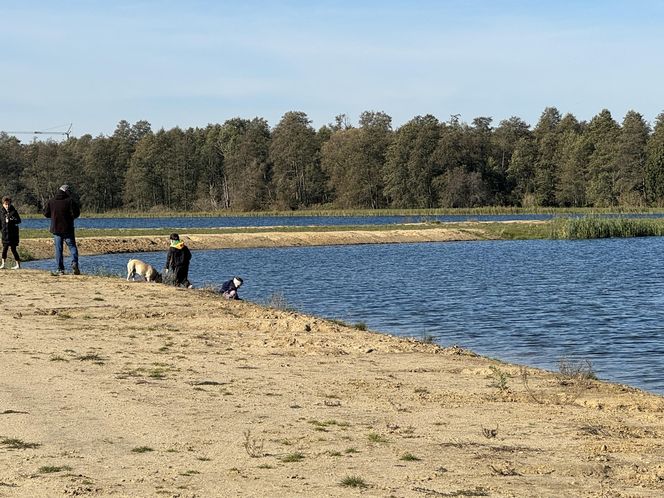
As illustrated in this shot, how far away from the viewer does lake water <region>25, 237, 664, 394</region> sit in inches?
746

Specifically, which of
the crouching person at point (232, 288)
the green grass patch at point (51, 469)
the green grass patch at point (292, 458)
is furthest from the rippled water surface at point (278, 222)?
the green grass patch at point (51, 469)

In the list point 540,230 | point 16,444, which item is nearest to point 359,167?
point 540,230

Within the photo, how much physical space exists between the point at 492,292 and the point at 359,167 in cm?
10337

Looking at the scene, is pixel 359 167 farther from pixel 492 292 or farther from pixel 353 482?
pixel 353 482

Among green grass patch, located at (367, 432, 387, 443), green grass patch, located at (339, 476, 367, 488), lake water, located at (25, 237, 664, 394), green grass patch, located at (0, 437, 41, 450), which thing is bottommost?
lake water, located at (25, 237, 664, 394)

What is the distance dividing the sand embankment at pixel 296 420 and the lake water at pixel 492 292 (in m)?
3.35

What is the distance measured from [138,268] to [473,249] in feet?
111

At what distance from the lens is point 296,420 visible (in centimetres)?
1018

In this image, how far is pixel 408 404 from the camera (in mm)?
11305

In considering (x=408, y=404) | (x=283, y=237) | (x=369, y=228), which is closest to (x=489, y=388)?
(x=408, y=404)

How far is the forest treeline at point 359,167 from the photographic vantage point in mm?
124750

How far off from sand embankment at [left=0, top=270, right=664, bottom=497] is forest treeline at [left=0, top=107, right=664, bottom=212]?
105574 millimetres

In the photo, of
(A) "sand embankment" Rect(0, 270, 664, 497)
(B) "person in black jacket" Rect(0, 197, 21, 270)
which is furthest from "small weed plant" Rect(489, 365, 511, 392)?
(B) "person in black jacket" Rect(0, 197, 21, 270)

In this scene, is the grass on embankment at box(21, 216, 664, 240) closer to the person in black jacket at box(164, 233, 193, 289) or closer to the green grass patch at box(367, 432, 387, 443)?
the person in black jacket at box(164, 233, 193, 289)
